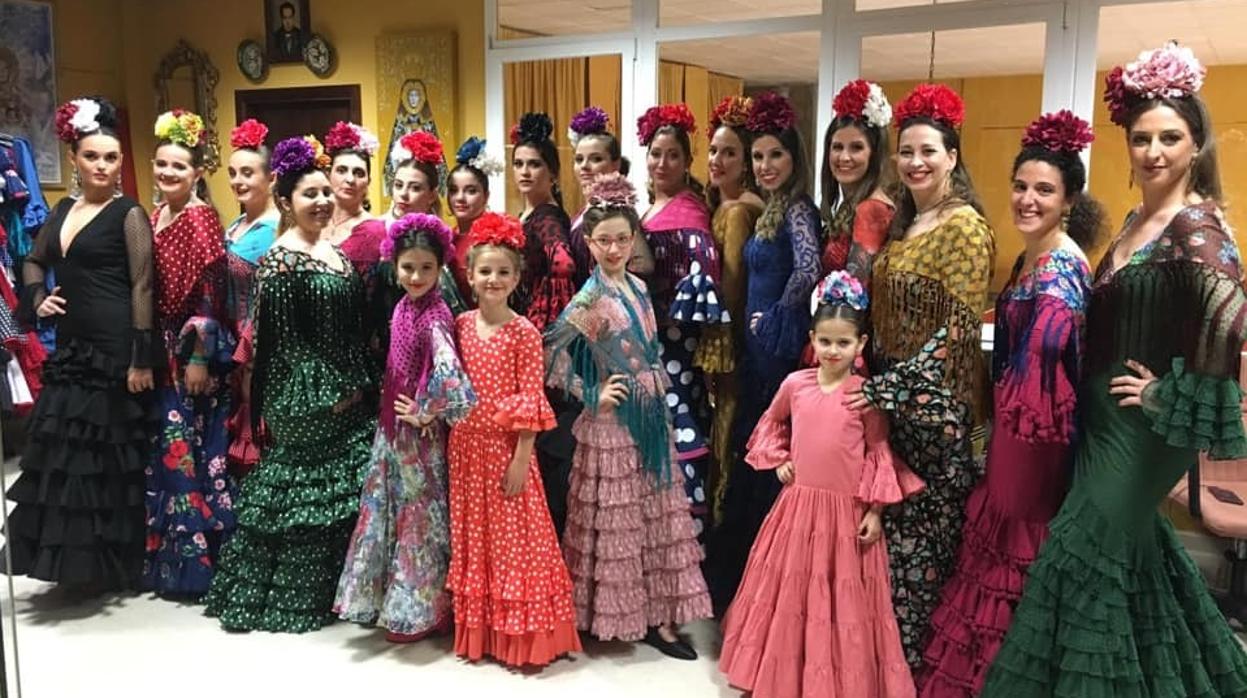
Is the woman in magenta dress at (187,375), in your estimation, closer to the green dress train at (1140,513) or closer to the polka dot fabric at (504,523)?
the polka dot fabric at (504,523)

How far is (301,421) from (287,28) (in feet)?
11.5

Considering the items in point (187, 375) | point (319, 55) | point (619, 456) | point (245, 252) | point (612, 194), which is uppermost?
point (319, 55)

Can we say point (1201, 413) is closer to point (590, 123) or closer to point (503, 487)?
point (503, 487)

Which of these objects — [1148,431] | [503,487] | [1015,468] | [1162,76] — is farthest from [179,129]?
[1148,431]

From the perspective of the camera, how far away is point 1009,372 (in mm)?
2412

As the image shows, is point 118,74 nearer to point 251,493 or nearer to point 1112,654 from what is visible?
point 251,493

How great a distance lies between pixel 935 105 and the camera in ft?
8.39

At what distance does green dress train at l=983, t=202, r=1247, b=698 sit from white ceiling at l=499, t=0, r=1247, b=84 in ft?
6.20

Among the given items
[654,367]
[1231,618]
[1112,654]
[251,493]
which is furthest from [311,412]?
[1231,618]

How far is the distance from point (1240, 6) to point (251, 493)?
13.3 feet

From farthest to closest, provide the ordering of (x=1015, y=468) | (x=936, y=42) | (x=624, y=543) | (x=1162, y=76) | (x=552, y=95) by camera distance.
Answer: (x=552, y=95), (x=936, y=42), (x=624, y=543), (x=1015, y=468), (x=1162, y=76)

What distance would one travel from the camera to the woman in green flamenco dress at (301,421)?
3.04 meters

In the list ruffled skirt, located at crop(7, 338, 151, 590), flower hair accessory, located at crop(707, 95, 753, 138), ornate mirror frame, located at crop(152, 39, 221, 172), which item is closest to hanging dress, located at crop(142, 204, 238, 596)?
ruffled skirt, located at crop(7, 338, 151, 590)

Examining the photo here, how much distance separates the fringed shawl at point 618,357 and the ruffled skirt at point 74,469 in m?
1.54
